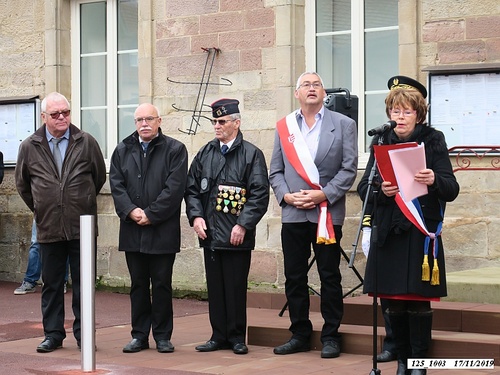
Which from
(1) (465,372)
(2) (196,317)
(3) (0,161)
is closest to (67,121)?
(2) (196,317)

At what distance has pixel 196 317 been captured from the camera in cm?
1074

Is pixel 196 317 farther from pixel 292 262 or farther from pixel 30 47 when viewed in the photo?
pixel 30 47

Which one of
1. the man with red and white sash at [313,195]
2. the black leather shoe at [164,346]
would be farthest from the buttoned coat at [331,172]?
the black leather shoe at [164,346]

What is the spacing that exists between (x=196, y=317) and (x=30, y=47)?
15.5ft

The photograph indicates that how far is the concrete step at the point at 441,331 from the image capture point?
24.4 feet

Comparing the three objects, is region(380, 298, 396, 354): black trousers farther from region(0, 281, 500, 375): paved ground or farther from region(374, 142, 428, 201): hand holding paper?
region(374, 142, 428, 201): hand holding paper

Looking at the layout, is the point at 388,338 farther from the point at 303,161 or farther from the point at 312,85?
the point at 312,85

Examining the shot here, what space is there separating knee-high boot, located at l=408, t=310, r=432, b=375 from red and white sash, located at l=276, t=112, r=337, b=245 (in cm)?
126

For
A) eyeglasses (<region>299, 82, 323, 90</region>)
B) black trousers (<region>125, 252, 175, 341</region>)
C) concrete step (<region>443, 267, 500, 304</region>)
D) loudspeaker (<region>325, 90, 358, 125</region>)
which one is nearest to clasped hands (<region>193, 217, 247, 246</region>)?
black trousers (<region>125, 252, 175, 341</region>)

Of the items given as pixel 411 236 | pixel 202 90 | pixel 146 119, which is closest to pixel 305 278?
pixel 411 236

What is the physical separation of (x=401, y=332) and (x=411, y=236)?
599mm

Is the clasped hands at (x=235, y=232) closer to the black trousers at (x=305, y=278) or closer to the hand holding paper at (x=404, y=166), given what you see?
the black trousers at (x=305, y=278)

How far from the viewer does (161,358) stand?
810 centimetres

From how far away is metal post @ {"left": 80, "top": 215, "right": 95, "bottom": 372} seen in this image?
7.16m
